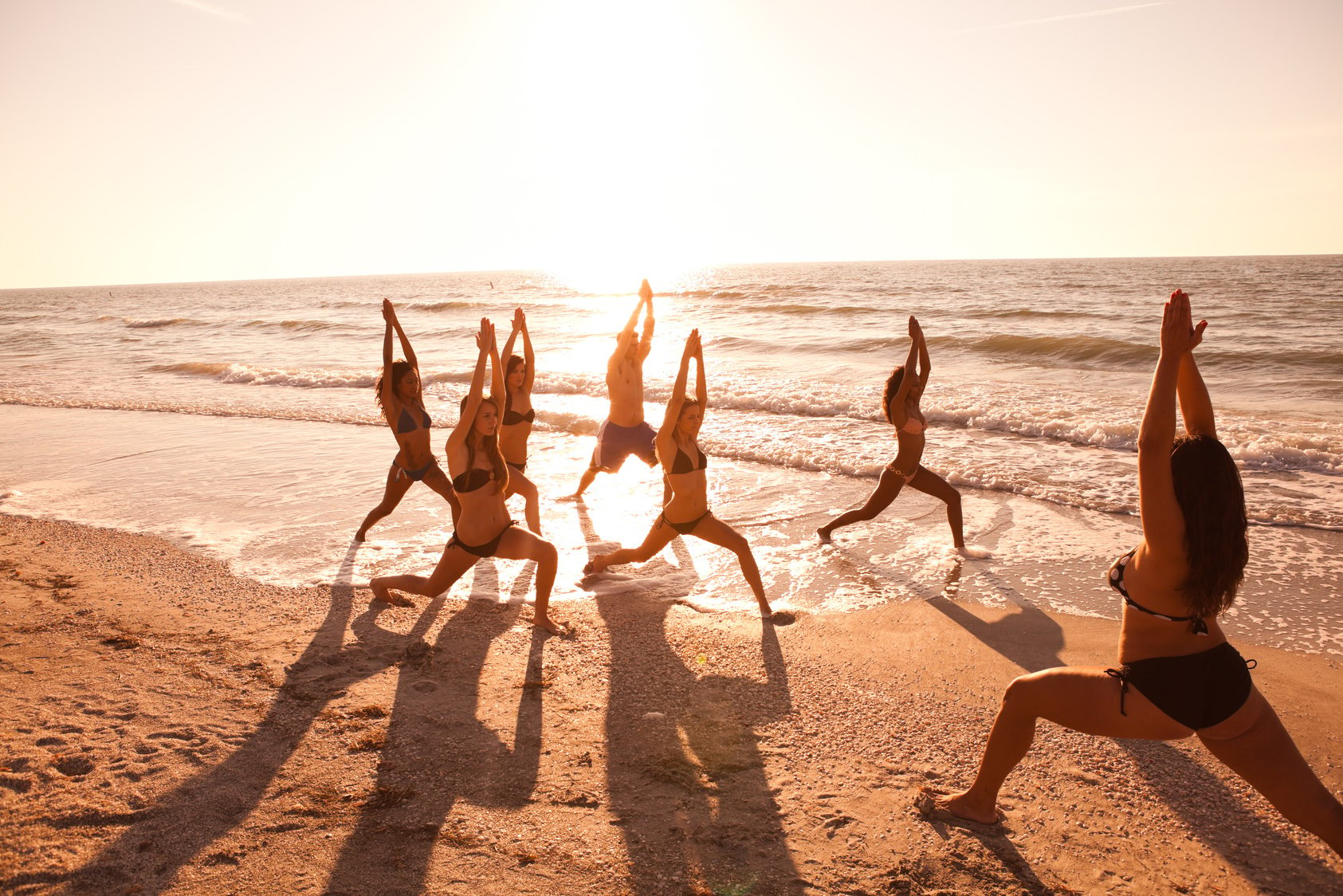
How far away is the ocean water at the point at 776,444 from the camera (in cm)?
698

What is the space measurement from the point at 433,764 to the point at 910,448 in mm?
4579

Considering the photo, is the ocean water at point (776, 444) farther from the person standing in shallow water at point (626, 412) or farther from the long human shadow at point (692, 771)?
the long human shadow at point (692, 771)

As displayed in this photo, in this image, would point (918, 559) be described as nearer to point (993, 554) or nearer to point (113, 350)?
point (993, 554)

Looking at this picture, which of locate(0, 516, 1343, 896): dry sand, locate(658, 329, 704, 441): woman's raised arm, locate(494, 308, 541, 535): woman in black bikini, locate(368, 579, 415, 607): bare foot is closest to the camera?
locate(0, 516, 1343, 896): dry sand

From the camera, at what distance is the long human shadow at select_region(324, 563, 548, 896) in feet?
10.3

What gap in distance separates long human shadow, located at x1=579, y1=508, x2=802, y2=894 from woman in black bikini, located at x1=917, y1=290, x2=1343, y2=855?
123cm

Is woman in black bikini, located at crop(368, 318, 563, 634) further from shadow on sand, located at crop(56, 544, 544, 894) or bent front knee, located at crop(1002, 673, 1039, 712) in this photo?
bent front knee, located at crop(1002, 673, 1039, 712)

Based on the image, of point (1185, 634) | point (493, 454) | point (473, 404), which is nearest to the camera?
point (1185, 634)

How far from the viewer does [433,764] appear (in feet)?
12.5

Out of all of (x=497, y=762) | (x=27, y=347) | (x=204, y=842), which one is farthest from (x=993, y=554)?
(x=27, y=347)

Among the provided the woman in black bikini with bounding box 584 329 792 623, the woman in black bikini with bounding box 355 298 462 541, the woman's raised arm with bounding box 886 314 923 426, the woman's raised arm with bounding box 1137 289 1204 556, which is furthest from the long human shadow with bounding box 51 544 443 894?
the woman's raised arm with bounding box 886 314 923 426

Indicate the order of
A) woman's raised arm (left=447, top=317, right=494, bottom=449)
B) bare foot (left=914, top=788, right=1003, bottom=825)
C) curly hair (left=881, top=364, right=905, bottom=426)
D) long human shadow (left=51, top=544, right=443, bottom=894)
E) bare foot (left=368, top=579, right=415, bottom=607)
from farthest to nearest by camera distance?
curly hair (left=881, top=364, right=905, bottom=426) → bare foot (left=368, top=579, right=415, bottom=607) → woman's raised arm (left=447, top=317, right=494, bottom=449) → bare foot (left=914, top=788, right=1003, bottom=825) → long human shadow (left=51, top=544, right=443, bottom=894)

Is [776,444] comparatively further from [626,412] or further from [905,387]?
[905,387]

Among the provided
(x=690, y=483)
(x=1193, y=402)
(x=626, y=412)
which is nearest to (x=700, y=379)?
(x=690, y=483)
